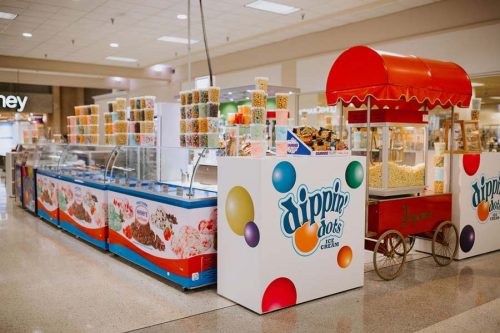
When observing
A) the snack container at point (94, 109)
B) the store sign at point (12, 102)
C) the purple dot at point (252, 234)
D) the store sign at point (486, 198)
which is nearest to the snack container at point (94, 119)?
the snack container at point (94, 109)

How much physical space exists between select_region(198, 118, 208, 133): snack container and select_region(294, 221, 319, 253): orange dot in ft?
6.03

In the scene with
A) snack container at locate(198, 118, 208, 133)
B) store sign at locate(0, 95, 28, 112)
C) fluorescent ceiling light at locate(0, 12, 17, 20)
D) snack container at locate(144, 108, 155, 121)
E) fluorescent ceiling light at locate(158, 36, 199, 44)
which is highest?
fluorescent ceiling light at locate(158, 36, 199, 44)

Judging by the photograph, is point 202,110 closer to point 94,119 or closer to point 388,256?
point 388,256

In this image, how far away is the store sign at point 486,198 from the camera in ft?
19.5

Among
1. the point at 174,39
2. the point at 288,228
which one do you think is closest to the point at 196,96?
the point at 288,228

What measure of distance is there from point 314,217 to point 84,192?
3753mm

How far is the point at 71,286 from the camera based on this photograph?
470 centimetres

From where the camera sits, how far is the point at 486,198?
611cm

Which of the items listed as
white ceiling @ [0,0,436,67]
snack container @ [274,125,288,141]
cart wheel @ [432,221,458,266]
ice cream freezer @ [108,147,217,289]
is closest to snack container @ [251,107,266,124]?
snack container @ [274,125,288,141]

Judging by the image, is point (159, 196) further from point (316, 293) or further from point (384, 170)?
point (384, 170)

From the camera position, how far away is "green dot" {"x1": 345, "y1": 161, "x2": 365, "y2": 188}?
451 centimetres

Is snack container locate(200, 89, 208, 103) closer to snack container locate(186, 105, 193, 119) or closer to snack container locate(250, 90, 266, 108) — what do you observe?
snack container locate(186, 105, 193, 119)

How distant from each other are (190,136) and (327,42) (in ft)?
21.0

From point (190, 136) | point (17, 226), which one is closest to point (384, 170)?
point (190, 136)
